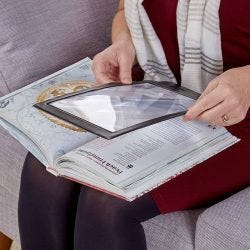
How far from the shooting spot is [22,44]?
1.16 m

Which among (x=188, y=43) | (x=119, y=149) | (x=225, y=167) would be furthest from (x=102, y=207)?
(x=188, y=43)

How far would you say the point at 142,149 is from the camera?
85cm

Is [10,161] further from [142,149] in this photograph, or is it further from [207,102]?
[207,102]

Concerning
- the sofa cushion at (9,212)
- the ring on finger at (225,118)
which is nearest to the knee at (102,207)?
the ring on finger at (225,118)


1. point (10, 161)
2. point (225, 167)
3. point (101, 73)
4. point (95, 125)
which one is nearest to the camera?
point (95, 125)

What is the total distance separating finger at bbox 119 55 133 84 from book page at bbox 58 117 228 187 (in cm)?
14

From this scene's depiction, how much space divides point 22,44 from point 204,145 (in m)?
0.49

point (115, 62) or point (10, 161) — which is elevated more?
point (115, 62)

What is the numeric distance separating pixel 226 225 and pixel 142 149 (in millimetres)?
184

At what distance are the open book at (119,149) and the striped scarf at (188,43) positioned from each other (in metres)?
0.13

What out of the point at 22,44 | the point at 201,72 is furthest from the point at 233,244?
the point at 22,44

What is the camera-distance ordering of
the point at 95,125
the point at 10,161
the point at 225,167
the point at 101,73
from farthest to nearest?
1. the point at 10,161
2. the point at 101,73
3. the point at 225,167
4. the point at 95,125

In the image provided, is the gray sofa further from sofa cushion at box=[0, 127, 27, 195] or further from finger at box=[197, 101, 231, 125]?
finger at box=[197, 101, 231, 125]

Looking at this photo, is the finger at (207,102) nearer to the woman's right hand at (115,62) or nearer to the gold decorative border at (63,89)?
the woman's right hand at (115,62)
